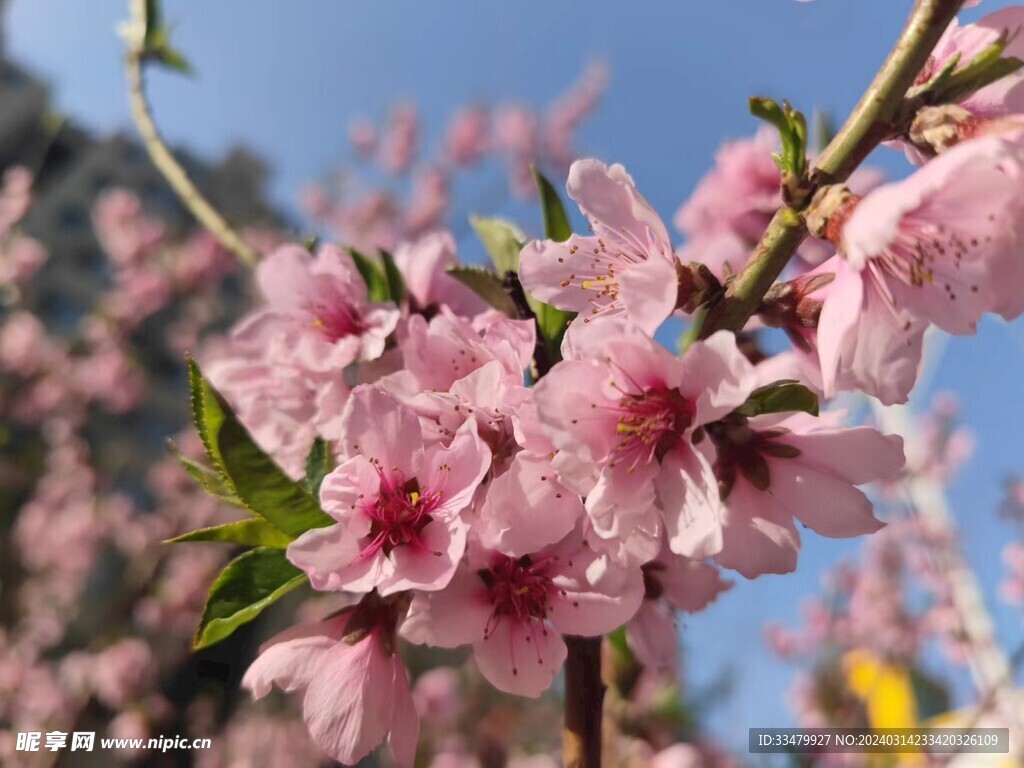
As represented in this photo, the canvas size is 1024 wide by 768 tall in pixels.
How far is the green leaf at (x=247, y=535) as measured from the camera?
58 centimetres

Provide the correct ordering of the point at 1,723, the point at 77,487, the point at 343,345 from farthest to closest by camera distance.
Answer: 1. the point at 77,487
2. the point at 1,723
3. the point at 343,345

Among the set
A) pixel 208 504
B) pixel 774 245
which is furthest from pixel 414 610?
pixel 208 504

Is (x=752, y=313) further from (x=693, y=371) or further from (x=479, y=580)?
(x=479, y=580)

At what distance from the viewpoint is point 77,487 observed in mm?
5980

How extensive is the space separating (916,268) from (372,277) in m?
0.57

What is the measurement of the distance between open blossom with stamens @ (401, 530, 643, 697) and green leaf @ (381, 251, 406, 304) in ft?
1.10

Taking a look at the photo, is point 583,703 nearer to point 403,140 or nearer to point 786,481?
point 786,481

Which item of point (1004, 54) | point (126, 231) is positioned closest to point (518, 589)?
point (1004, 54)

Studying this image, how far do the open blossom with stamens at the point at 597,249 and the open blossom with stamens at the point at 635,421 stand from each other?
2.4 inches

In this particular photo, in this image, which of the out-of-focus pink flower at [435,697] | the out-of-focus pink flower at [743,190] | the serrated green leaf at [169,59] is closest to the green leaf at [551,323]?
the out-of-focus pink flower at [743,190]

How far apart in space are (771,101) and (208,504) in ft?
16.5

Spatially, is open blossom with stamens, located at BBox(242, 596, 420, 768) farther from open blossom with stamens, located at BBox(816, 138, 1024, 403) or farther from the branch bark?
open blossom with stamens, located at BBox(816, 138, 1024, 403)

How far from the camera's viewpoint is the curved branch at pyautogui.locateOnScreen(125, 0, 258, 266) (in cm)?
107

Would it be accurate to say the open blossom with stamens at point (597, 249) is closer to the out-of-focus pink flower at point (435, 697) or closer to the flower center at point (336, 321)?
the flower center at point (336, 321)
